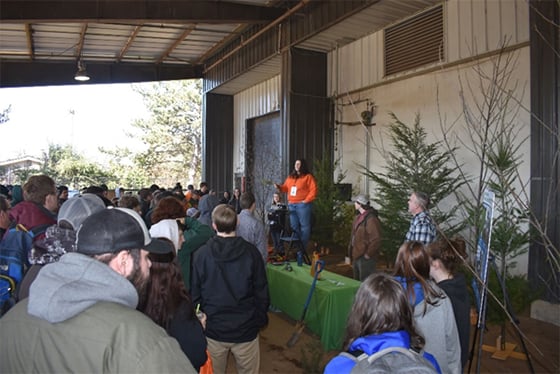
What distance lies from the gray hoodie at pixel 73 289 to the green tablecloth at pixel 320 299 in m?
2.60

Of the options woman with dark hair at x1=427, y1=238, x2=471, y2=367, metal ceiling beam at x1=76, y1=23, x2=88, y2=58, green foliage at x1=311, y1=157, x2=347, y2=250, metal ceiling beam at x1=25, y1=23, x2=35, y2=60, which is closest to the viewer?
woman with dark hair at x1=427, y1=238, x2=471, y2=367

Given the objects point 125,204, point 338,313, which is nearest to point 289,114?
point 125,204

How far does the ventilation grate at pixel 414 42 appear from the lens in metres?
7.58

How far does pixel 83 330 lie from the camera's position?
101 cm

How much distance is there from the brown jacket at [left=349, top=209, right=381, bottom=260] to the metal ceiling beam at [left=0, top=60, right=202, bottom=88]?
1124 centimetres

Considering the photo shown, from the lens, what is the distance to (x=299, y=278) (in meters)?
4.40

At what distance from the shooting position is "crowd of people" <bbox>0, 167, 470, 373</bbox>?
1028mm

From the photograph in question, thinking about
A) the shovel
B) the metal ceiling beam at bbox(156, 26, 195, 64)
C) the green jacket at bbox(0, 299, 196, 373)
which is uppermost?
the metal ceiling beam at bbox(156, 26, 195, 64)

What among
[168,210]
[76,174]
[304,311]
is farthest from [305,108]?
[76,174]

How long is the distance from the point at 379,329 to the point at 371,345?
0.24 ft

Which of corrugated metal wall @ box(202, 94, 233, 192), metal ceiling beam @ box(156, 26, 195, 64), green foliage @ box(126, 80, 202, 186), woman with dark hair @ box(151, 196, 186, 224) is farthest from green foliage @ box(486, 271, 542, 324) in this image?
green foliage @ box(126, 80, 202, 186)

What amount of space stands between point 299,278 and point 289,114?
600 cm

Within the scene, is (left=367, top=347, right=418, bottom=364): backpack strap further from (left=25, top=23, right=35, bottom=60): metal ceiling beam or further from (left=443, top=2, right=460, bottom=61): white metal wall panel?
(left=25, top=23, right=35, bottom=60): metal ceiling beam

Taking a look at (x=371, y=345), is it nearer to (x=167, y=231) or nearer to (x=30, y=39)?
(x=167, y=231)
